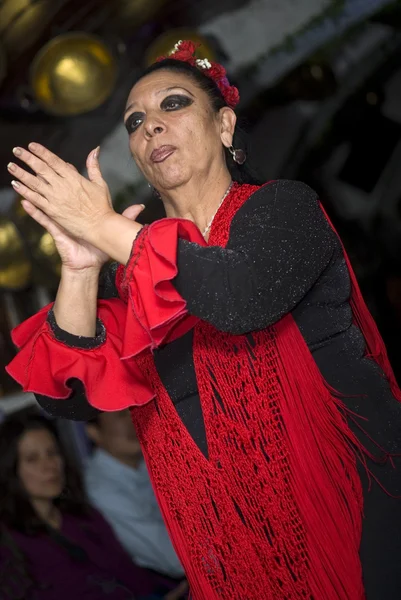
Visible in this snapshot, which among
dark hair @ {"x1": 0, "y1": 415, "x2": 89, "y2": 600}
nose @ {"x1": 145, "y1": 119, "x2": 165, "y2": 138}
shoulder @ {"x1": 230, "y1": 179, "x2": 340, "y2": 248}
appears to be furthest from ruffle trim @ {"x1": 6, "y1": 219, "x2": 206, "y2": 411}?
dark hair @ {"x1": 0, "y1": 415, "x2": 89, "y2": 600}

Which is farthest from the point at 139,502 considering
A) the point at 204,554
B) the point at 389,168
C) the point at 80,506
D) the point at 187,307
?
the point at 389,168

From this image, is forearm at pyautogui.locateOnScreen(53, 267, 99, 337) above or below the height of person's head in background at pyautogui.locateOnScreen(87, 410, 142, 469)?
above

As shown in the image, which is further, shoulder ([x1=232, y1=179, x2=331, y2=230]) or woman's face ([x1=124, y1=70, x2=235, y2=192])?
woman's face ([x1=124, y1=70, x2=235, y2=192])

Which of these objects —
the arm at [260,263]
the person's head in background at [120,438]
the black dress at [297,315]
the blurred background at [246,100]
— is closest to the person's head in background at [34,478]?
the person's head in background at [120,438]

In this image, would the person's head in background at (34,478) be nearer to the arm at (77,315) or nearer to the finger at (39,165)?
the arm at (77,315)

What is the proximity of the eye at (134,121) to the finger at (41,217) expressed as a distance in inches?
14.8

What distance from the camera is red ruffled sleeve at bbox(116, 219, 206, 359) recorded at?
4.54 ft

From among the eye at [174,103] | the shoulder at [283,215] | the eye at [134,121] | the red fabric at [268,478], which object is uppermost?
the eye at [174,103]

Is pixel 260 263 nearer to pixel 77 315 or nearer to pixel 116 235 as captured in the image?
pixel 116 235

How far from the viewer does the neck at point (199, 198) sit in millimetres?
1800

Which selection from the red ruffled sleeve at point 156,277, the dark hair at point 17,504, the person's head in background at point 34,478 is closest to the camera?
the red ruffled sleeve at point 156,277

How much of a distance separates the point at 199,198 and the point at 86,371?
1.49 ft

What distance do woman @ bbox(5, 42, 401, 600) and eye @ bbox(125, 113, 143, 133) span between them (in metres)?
0.09

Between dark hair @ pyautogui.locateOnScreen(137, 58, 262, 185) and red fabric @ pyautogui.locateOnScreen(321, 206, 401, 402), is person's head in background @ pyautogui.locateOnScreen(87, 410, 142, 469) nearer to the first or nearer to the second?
dark hair @ pyautogui.locateOnScreen(137, 58, 262, 185)
